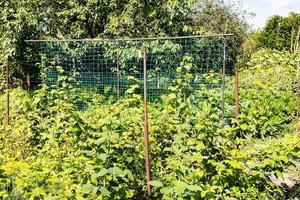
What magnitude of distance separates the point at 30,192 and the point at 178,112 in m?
1.69

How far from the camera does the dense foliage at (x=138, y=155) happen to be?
3.00 m

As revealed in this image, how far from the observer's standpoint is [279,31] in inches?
772

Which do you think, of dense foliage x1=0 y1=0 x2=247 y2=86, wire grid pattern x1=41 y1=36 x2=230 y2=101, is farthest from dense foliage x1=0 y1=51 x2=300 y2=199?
dense foliage x1=0 y1=0 x2=247 y2=86

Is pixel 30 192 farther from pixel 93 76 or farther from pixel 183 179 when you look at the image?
pixel 93 76

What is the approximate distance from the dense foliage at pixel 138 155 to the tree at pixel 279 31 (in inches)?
624

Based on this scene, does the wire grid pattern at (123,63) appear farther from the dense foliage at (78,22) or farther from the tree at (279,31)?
the tree at (279,31)

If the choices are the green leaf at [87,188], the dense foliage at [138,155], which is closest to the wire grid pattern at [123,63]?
the dense foliage at [138,155]

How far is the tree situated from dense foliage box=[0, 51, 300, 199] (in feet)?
52.0

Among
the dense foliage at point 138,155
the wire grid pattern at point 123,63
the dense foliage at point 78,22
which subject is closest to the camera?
the dense foliage at point 138,155

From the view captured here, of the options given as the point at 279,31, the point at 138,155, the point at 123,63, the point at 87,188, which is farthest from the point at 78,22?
the point at 279,31

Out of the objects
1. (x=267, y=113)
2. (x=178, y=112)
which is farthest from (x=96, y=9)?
(x=178, y=112)

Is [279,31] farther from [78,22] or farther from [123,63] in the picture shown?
[123,63]

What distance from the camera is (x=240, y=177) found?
11.5 ft

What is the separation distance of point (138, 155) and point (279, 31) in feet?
57.9
